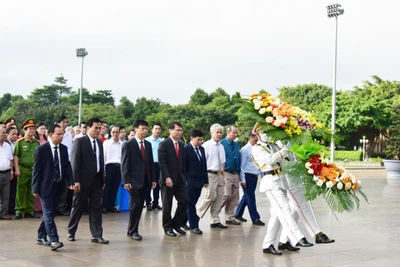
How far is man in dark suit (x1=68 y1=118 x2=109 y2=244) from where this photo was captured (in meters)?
8.02

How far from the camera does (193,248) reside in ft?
25.8

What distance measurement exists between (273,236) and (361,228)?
3240 millimetres

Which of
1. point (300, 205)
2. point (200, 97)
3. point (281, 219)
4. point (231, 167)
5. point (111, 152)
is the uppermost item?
point (200, 97)

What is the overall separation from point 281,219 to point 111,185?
5011 mm

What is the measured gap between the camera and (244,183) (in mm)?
10125

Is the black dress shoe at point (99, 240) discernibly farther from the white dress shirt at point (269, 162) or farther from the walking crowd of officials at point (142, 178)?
the white dress shirt at point (269, 162)

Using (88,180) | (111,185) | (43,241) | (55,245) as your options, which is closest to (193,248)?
(88,180)

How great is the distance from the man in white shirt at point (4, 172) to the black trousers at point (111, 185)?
6.41 ft

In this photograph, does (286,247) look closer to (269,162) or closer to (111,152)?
(269,162)

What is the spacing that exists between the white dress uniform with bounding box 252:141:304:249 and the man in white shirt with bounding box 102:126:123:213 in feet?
15.0

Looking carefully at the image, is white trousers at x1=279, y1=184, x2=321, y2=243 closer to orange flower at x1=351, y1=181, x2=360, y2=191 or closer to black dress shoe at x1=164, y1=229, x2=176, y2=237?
orange flower at x1=351, y1=181, x2=360, y2=191

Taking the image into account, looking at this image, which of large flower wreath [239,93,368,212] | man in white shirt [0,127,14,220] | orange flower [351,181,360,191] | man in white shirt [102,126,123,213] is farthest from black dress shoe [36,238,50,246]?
orange flower [351,181,360,191]

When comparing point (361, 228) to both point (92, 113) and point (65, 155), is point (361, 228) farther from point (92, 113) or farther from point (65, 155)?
point (92, 113)

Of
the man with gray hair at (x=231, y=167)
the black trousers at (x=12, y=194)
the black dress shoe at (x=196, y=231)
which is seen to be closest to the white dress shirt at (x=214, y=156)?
the man with gray hair at (x=231, y=167)
